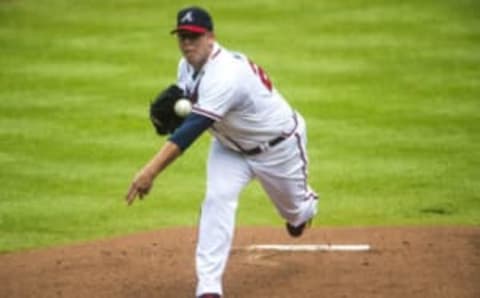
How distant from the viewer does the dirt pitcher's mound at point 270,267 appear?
26.5 feet

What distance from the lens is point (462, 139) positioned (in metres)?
12.8

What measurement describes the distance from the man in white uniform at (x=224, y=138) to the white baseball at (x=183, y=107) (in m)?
0.05

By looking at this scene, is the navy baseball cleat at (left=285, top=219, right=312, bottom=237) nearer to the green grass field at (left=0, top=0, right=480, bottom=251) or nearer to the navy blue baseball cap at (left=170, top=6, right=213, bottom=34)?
the green grass field at (left=0, top=0, right=480, bottom=251)

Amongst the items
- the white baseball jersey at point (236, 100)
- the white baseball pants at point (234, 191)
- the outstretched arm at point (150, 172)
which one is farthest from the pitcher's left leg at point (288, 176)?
the outstretched arm at point (150, 172)

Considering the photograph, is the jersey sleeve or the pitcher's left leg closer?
the jersey sleeve

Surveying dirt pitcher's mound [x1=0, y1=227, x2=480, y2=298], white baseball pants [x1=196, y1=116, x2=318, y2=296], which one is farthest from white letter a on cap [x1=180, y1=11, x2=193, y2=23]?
dirt pitcher's mound [x1=0, y1=227, x2=480, y2=298]

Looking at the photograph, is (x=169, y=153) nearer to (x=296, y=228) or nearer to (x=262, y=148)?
(x=262, y=148)

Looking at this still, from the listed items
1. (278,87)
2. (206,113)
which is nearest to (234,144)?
(206,113)

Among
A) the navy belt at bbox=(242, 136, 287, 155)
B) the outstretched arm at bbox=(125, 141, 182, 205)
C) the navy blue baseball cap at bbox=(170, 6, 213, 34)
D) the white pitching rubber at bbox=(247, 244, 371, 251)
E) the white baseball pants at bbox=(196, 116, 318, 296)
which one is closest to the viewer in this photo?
the outstretched arm at bbox=(125, 141, 182, 205)

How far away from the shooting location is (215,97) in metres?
7.41

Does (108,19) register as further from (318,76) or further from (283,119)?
(283,119)

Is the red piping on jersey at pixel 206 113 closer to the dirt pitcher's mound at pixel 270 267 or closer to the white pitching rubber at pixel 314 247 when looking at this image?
the dirt pitcher's mound at pixel 270 267

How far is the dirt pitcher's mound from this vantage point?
8070 mm

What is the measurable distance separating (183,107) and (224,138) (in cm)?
32
